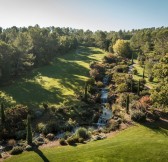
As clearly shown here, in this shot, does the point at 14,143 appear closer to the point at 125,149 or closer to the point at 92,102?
the point at 125,149

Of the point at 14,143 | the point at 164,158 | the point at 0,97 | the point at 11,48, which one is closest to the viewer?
the point at 164,158

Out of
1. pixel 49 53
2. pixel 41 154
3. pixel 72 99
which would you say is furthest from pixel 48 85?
pixel 49 53

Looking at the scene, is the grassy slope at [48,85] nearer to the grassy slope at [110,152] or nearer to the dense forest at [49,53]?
the dense forest at [49,53]

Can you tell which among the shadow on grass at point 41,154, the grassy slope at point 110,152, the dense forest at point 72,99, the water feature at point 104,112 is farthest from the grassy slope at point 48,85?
the grassy slope at point 110,152

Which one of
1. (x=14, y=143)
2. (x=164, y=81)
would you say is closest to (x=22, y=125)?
(x=14, y=143)

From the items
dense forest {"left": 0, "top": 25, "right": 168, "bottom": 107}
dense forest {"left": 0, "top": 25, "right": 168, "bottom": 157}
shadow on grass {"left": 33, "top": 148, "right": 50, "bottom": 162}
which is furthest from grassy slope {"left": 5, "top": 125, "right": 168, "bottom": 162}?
dense forest {"left": 0, "top": 25, "right": 168, "bottom": 107}
